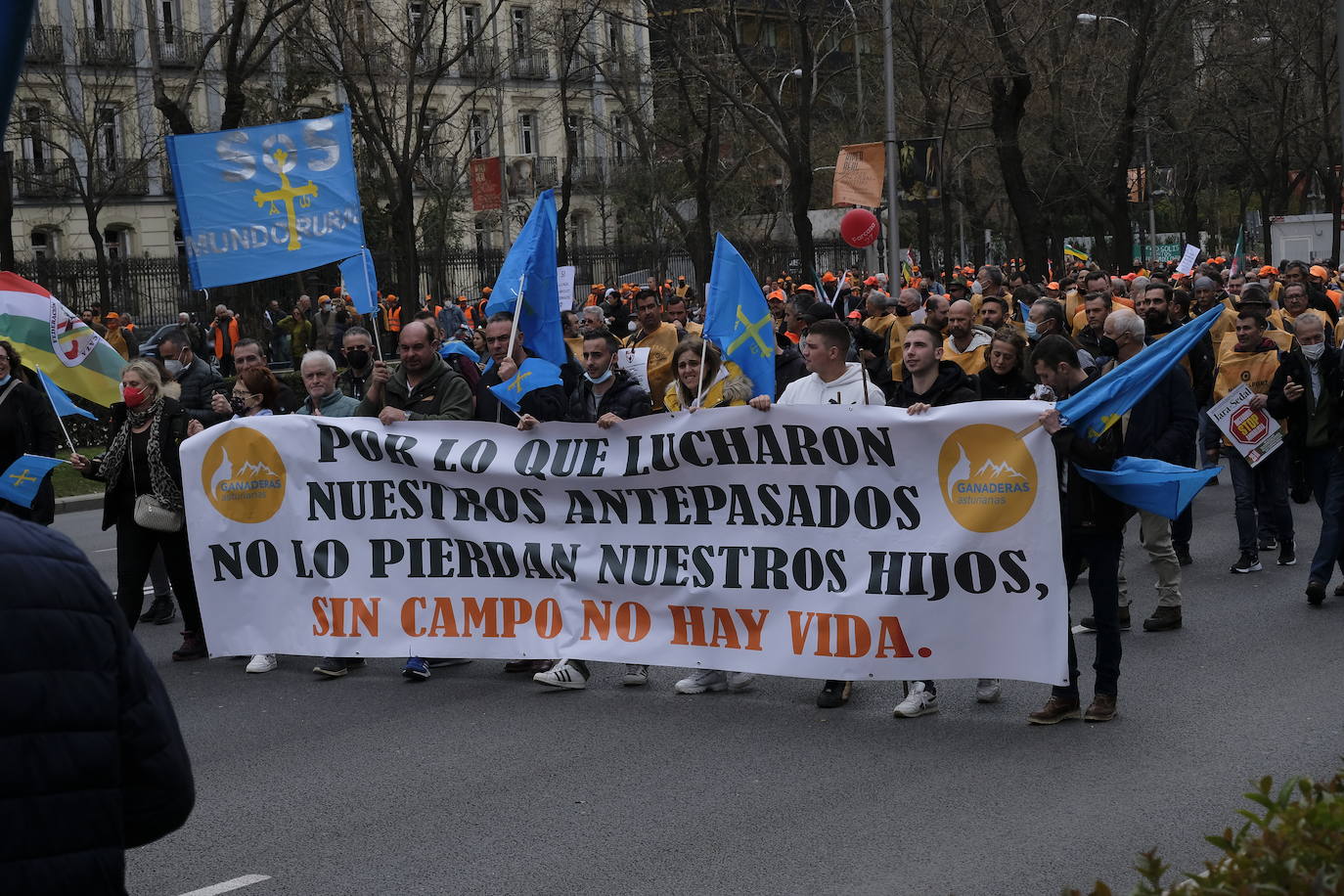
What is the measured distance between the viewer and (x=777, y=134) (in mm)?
30625

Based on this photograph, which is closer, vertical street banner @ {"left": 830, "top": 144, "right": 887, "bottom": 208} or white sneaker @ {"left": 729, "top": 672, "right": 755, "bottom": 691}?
white sneaker @ {"left": 729, "top": 672, "right": 755, "bottom": 691}

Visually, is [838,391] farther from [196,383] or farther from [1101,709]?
[196,383]

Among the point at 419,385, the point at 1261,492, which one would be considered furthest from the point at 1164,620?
the point at 419,385

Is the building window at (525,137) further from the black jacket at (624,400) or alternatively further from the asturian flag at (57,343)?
the black jacket at (624,400)

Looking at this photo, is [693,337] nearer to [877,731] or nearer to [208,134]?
[877,731]

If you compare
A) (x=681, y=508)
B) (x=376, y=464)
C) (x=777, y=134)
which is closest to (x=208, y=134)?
(x=376, y=464)

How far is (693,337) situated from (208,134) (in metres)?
3.32

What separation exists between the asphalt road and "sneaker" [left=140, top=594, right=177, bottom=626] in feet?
6.56

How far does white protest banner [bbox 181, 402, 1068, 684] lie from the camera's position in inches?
284

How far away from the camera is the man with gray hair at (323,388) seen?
923 centimetres

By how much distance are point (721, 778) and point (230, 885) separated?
201 cm

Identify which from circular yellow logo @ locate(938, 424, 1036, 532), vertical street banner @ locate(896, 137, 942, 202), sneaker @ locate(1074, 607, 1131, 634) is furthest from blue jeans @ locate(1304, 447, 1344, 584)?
vertical street banner @ locate(896, 137, 942, 202)

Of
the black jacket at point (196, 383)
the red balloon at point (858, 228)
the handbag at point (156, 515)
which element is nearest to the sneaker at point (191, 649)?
the handbag at point (156, 515)

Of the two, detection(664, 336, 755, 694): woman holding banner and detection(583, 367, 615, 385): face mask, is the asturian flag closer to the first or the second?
detection(583, 367, 615, 385): face mask
